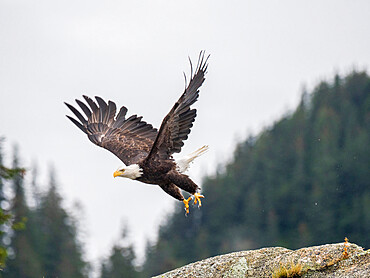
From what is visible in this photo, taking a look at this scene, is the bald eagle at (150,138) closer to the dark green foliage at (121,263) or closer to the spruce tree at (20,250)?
the dark green foliage at (121,263)

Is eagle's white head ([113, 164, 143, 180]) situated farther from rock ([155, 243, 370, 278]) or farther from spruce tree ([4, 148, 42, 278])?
spruce tree ([4, 148, 42, 278])

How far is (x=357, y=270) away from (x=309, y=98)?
81.4 m

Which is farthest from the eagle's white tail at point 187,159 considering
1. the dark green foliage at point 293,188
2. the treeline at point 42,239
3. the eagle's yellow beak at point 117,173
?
the dark green foliage at point 293,188

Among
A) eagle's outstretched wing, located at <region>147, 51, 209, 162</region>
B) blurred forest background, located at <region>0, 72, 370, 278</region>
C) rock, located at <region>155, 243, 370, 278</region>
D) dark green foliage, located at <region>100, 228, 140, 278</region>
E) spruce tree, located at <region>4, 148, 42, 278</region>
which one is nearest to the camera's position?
rock, located at <region>155, 243, 370, 278</region>

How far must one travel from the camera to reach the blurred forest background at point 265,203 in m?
60.6

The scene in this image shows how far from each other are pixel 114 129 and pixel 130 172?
112 inches

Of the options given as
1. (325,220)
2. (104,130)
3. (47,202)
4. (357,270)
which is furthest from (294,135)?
(357,270)

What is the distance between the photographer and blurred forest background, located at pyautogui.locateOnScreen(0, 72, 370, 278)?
60.6 meters

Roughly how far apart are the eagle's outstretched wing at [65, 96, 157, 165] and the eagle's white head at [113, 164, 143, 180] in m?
1.07

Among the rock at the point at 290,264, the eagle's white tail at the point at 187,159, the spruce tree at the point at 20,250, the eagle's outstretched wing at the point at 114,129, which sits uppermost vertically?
the spruce tree at the point at 20,250

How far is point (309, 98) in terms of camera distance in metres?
88.9

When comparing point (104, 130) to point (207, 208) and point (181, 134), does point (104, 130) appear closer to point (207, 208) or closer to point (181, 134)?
point (181, 134)

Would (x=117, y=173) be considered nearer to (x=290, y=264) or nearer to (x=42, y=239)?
(x=290, y=264)

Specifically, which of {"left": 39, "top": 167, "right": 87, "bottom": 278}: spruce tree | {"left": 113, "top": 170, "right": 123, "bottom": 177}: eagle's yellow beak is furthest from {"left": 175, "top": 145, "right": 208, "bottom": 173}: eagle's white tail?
{"left": 39, "top": 167, "right": 87, "bottom": 278}: spruce tree
